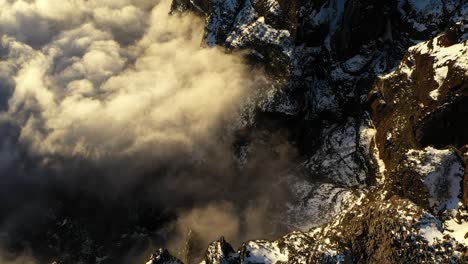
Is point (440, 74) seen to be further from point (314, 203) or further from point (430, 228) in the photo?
point (314, 203)

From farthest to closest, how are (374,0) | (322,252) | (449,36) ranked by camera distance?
(374,0) < (449,36) < (322,252)

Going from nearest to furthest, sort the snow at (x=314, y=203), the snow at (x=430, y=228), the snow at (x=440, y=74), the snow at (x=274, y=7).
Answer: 1. the snow at (x=430, y=228)
2. the snow at (x=440, y=74)
3. the snow at (x=314, y=203)
4. the snow at (x=274, y=7)

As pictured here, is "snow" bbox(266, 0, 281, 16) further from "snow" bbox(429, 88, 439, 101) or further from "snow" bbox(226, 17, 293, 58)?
"snow" bbox(429, 88, 439, 101)

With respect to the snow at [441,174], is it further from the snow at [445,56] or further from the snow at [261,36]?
the snow at [261,36]

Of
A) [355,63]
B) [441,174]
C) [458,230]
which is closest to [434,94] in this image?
[441,174]

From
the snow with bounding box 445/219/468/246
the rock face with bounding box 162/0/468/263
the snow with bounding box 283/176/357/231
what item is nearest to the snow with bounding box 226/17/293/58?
the rock face with bounding box 162/0/468/263

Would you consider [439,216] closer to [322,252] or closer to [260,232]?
[322,252]

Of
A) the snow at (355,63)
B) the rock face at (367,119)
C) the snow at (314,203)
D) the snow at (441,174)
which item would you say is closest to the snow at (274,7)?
the rock face at (367,119)

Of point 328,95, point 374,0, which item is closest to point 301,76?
point 328,95
